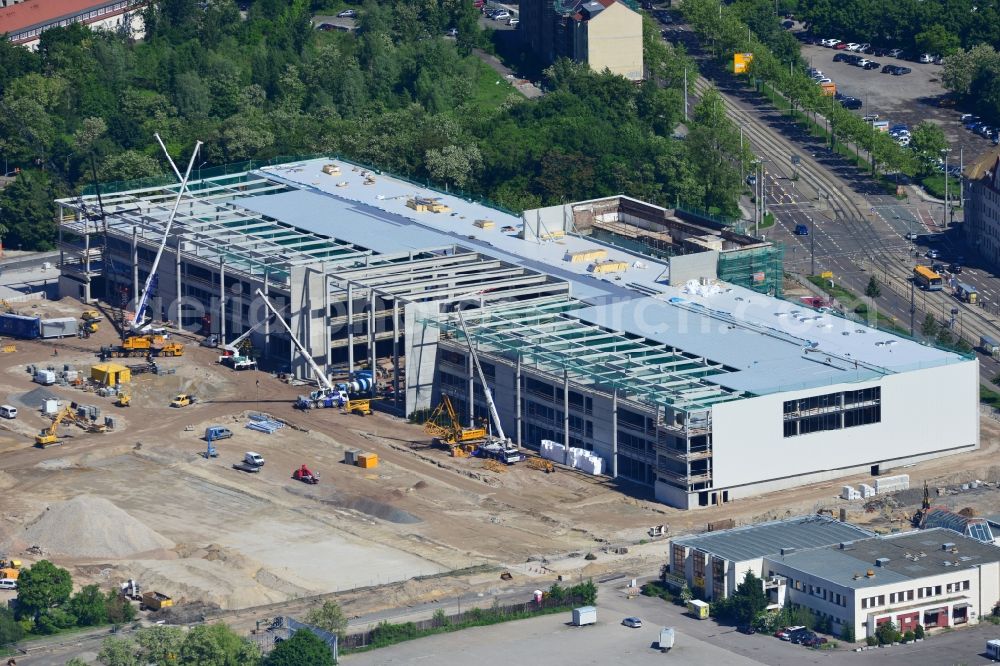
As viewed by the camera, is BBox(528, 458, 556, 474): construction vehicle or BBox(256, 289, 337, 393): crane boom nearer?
BBox(528, 458, 556, 474): construction vehicle

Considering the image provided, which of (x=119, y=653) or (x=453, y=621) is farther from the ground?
(x=119, y=653)

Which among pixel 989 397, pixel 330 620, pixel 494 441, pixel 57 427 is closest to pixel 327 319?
pixel 494 441

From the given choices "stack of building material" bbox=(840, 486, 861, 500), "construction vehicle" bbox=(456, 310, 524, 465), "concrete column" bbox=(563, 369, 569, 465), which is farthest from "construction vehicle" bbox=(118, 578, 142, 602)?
"stack of building material" bbox=(840, 486, 861, 500)

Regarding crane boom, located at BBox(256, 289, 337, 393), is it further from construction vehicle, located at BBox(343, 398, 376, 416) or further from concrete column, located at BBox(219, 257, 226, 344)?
concrete column, located at BBox(219, 257, 226, 344)

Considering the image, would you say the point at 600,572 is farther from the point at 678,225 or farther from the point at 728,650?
the point at 678,225

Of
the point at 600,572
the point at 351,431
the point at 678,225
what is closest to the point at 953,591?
the point at 600,572

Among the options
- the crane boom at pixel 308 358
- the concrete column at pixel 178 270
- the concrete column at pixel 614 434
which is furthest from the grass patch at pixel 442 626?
the concrete column at pixel 178 270

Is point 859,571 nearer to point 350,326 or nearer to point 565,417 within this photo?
point 565,417

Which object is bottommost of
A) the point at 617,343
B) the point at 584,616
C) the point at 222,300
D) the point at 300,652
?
the point at 584,616
